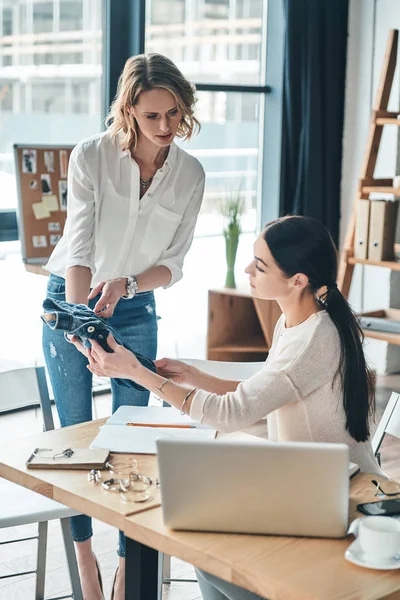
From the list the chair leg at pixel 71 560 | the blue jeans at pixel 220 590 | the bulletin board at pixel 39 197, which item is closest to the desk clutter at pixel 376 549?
the blue jeans at pixel 220 590

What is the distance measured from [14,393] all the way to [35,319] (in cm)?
224

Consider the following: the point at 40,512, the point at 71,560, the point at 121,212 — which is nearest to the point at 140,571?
the point at 40,512

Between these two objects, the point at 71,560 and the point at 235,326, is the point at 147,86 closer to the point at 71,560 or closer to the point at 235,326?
the point at 71,560

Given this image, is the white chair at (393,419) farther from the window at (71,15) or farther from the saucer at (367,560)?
the window at (71,15)

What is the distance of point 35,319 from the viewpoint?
4.81 m

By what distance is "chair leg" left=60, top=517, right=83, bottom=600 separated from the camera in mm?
2434

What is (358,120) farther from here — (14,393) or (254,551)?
(254,551)

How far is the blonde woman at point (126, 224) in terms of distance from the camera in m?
2.48

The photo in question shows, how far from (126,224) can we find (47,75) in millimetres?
2197

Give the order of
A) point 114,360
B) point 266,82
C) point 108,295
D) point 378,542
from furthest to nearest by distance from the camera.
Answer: point 266,82 < point 108,295 < point 114,360 < point 378,542

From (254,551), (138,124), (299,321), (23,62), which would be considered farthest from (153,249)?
(23,62)

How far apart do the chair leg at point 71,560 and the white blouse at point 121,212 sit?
700 mm

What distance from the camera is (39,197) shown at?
14.1 ft

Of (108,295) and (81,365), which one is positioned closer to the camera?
(108,295)
